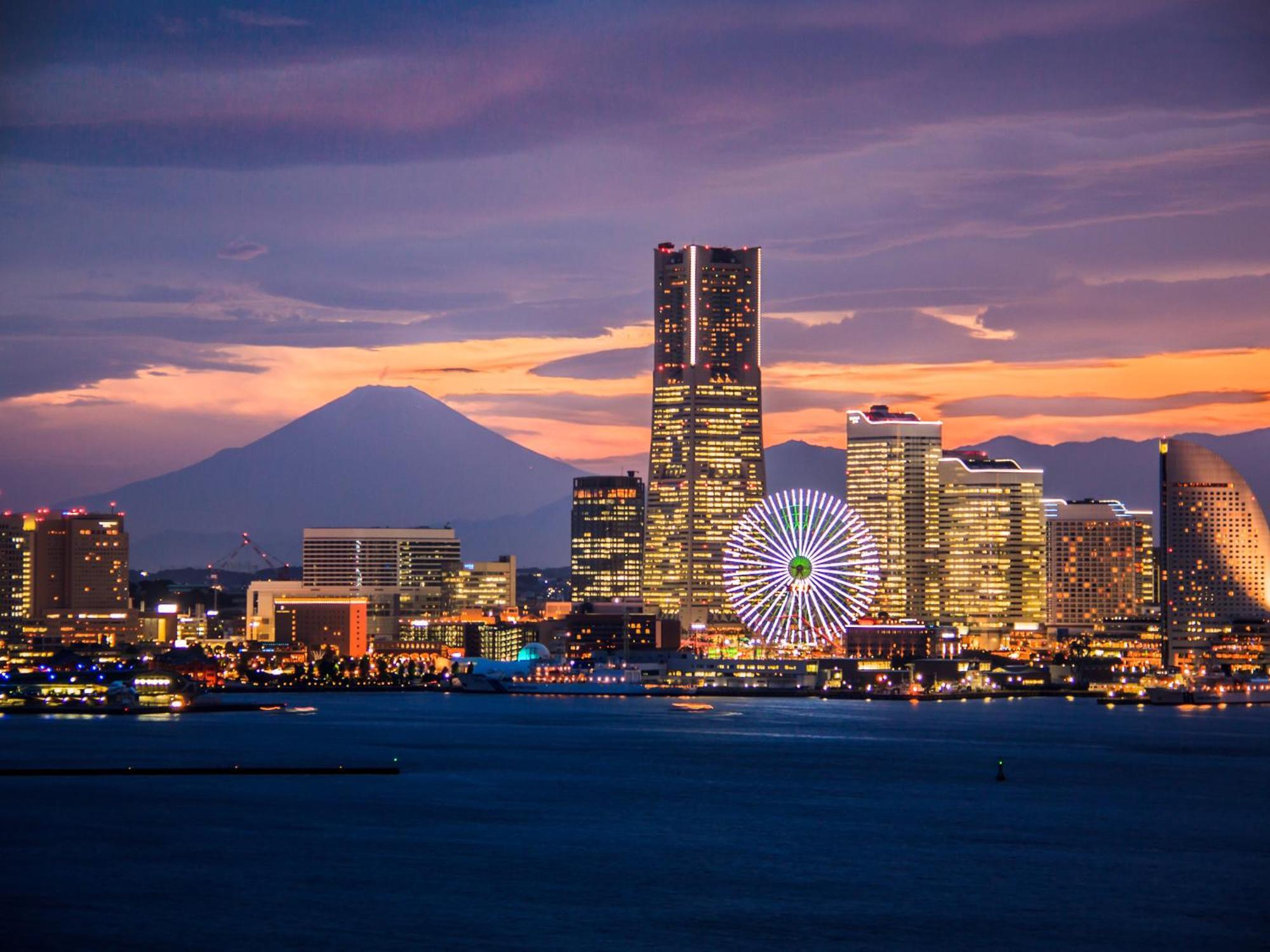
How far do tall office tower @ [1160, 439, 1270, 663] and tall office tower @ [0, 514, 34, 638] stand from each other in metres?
106

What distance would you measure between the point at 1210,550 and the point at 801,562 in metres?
78.6

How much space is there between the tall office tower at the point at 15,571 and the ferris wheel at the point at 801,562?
8471cm

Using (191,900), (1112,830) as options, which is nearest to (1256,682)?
(1112,830)

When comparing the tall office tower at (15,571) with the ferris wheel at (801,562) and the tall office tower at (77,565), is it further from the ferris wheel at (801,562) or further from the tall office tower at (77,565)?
the ferris wheel at (801,562)

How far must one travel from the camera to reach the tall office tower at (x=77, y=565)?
193500 mm

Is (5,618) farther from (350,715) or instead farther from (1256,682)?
(1256,682)

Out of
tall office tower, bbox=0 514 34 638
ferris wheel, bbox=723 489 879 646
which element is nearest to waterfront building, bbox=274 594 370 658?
tall office tower, bbox=0 514 34 638

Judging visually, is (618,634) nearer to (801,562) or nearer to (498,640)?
(498,640)

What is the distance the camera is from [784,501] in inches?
5162

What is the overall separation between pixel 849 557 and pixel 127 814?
84.5 m

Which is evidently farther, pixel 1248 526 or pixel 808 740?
pixel 1248 526

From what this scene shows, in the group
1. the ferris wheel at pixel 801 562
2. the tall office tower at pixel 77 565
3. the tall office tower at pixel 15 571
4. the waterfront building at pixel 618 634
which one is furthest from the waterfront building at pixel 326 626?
the ferris wheel at pixel 801 562

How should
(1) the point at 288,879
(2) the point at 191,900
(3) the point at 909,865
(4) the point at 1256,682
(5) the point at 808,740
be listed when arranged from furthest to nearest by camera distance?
(4) the point at 1256,682 → (5) the point at 808,740 → (3) the point at 909,865 → (1) the point at 288,879 → (2) the point at 191,900

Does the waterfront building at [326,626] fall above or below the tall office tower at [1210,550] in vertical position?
below
